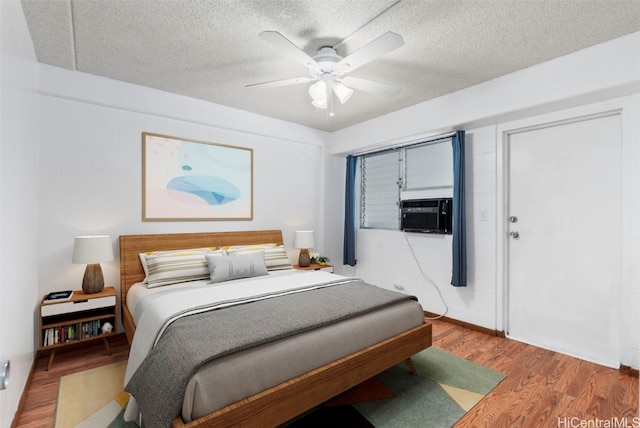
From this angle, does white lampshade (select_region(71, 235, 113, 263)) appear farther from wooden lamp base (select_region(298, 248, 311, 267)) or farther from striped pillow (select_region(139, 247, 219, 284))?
wooden lamp base (select_region(298, 248, 311, 267))

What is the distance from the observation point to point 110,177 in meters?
2.98

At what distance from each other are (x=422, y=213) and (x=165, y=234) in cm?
291

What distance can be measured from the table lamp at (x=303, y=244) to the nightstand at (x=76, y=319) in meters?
2.05

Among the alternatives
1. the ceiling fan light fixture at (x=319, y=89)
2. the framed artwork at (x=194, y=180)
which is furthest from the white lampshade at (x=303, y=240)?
the ceiling fan light fixture at (x=319, y=89)

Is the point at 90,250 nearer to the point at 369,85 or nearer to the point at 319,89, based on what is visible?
the point at 319,89

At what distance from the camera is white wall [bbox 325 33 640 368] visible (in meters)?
2.31

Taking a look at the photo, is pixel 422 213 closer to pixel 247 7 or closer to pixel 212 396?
pixel 247 7

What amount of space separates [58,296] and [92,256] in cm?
41

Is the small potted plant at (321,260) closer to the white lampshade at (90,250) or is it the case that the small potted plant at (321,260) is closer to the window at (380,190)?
the window at (380,190)

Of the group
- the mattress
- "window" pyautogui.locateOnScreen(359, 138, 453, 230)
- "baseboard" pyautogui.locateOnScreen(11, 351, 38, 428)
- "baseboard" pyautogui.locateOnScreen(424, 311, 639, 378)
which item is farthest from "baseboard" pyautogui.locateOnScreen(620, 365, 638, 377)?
"baseboard" pyautogui.locateOnScreen(11, 351, 38, 428)

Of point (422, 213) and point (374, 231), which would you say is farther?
point (374, 231)

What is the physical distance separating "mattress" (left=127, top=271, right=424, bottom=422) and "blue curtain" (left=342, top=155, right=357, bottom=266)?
2278 millimetres

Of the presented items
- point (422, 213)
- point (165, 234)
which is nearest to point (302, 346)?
point (165, 234)

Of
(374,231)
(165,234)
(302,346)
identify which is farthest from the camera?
(374,231)
